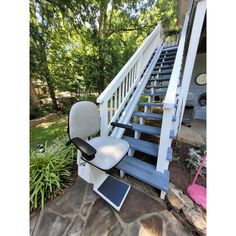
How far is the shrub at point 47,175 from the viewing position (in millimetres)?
1382

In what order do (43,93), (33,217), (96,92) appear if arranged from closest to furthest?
(33,217) → (43,93) → (96,92)

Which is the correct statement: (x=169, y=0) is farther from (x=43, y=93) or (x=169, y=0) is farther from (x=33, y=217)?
(x=33, y=217)

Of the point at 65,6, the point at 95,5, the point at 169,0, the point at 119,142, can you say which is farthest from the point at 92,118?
the point at 169,0

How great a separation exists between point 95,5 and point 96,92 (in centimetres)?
293

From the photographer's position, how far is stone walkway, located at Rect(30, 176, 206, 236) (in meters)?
1.15

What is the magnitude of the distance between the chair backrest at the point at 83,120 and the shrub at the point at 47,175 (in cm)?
63

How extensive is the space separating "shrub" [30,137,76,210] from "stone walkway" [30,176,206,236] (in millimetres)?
104

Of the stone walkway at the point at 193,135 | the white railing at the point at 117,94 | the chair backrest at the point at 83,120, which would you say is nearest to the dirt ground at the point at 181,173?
the stone walkway at the point at 193,135

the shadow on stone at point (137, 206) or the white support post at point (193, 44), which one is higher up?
the white support post at point (193, 44)

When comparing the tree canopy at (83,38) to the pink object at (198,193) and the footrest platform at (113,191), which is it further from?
the pink object at (198,193)
